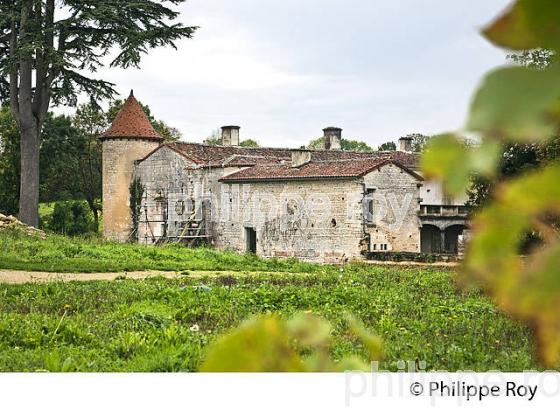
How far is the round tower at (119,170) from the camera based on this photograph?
29.6 m

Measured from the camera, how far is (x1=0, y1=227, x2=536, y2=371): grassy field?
556 centimetres

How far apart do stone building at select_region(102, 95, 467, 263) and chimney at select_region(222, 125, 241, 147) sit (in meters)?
0.04

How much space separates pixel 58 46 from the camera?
22.5m

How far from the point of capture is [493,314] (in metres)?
8.80

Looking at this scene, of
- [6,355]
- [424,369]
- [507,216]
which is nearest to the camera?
[507,216]

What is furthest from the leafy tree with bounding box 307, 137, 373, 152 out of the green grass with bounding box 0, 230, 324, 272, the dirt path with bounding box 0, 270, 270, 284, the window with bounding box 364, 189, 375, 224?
the dirt path with bounding box 0, 270, 270, 284

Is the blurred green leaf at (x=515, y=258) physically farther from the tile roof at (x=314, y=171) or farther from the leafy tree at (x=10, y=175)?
the leafy tree at (x=10, y=175)

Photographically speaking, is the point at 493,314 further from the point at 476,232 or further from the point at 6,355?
the point at 476,232

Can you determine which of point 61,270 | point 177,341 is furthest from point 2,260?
point 177,341

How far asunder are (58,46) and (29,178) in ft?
13.9

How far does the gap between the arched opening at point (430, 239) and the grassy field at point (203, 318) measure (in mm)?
15533

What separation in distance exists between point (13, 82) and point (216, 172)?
7.40 m

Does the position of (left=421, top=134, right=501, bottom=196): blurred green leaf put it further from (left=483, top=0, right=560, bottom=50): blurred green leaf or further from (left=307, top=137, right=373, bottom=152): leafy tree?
(left=307, top=137, right=373, bottom=152): leafy tree

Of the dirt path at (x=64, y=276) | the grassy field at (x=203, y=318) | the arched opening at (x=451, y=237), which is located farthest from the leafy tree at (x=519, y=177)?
the arched opening at (x=451, y=237)
